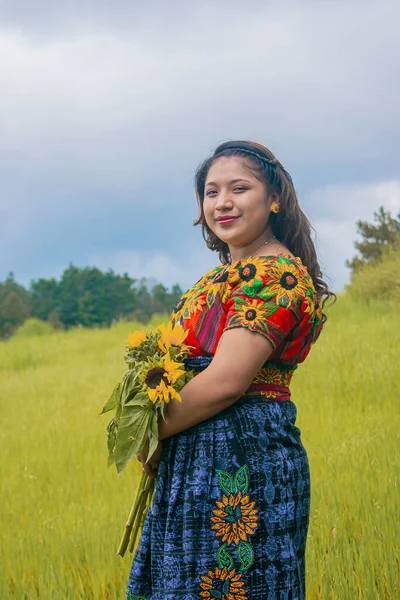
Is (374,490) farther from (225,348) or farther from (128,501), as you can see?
(225,348)

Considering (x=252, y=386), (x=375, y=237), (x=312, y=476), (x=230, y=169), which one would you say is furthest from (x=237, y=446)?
(x=375, y=237)

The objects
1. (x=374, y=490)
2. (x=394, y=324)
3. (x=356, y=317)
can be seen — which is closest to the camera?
(x=374, y=490)

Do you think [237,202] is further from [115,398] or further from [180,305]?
[115,398]

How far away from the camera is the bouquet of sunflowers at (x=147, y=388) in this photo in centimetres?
200

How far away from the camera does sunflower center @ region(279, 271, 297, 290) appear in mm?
2053

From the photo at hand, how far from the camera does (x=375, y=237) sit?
1612cm

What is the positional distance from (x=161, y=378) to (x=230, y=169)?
0.72 metres

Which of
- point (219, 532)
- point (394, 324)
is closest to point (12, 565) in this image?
point (219, 532)

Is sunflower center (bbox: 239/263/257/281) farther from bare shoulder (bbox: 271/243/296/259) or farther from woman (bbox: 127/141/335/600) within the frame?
bare shoulder (bbox: 271/243/296/259)

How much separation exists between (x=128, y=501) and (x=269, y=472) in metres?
2.85

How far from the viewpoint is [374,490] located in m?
3.86

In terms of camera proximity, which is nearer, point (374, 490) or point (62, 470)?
point (374, 490)

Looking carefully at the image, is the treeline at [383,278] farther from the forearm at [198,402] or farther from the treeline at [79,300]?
the treeline at [79,300]

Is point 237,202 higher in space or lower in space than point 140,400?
higher
